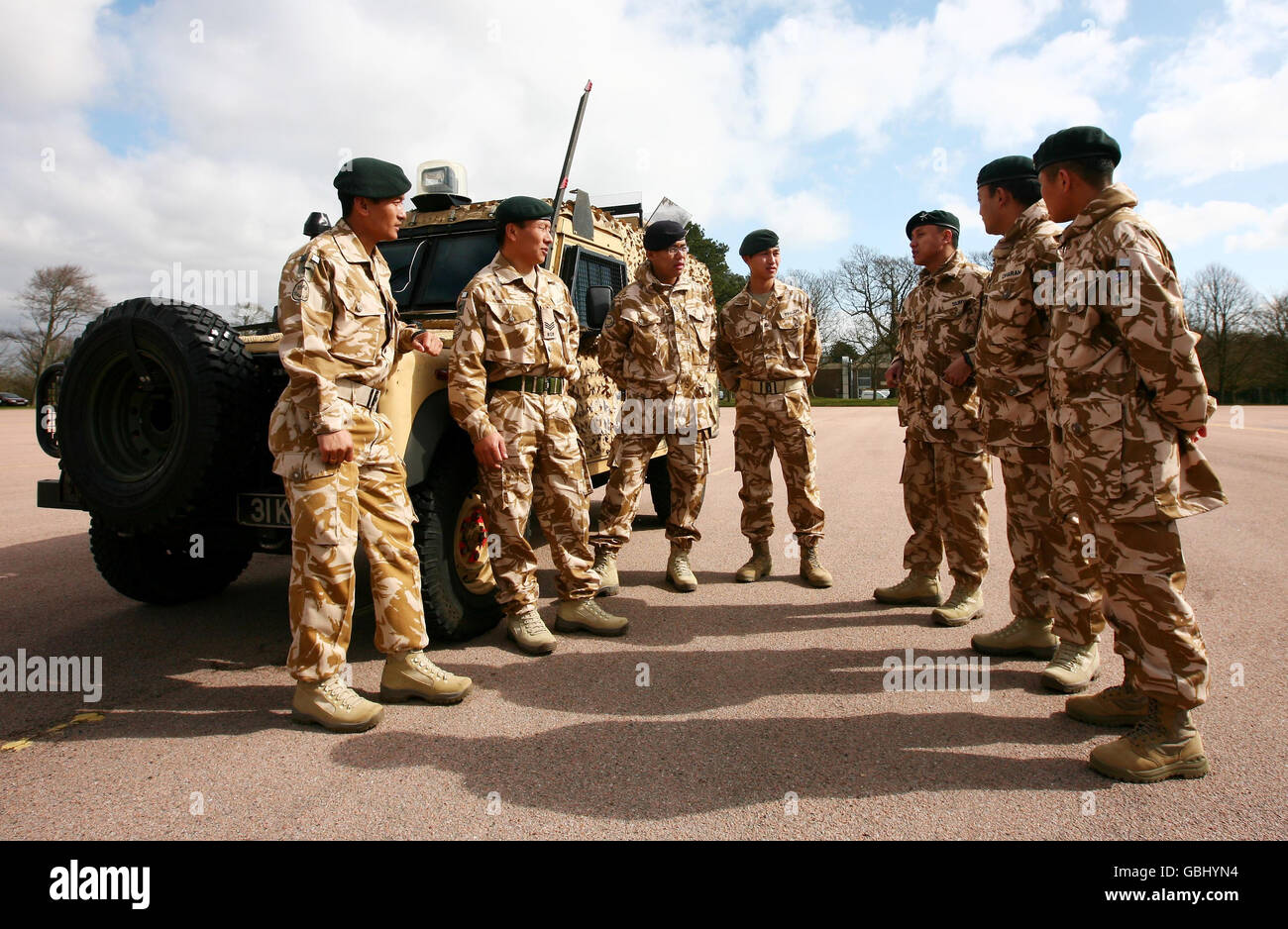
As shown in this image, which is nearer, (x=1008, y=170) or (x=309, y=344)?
(x=309, y=344)

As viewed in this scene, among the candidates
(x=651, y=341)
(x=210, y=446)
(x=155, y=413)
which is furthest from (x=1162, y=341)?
(x=155, y=413)

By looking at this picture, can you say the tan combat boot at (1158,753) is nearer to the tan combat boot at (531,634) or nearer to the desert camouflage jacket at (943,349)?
the desert camouflage jacket at (943,349)

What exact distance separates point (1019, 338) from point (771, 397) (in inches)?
67.6

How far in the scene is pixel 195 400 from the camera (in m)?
3.11

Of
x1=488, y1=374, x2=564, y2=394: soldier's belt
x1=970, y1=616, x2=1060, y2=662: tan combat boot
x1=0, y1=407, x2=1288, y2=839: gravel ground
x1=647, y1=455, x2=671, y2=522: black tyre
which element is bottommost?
x1=0, y1=407, x2=1288, y2=839: gravel ground

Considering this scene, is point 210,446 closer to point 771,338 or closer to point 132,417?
point 132,417

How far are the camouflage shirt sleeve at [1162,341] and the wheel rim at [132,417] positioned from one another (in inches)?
145

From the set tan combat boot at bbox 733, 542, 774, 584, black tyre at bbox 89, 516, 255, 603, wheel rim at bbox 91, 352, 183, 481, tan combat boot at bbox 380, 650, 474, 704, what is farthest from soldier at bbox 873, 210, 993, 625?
wheel rim at bbox 91, 352, 183, 481

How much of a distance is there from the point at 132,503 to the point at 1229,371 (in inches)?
1978

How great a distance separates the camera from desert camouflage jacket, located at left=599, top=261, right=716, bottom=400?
183 inches

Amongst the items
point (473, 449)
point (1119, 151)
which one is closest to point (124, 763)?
point (473, 449)

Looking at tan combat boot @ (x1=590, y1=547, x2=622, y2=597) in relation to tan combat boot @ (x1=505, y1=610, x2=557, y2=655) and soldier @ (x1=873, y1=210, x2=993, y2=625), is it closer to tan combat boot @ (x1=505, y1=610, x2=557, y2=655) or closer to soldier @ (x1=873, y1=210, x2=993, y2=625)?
tan combat boot @ (x1=505, y1=610, x2=557, y2=655)

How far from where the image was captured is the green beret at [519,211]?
3.75 m

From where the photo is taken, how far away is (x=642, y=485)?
15.5ft
